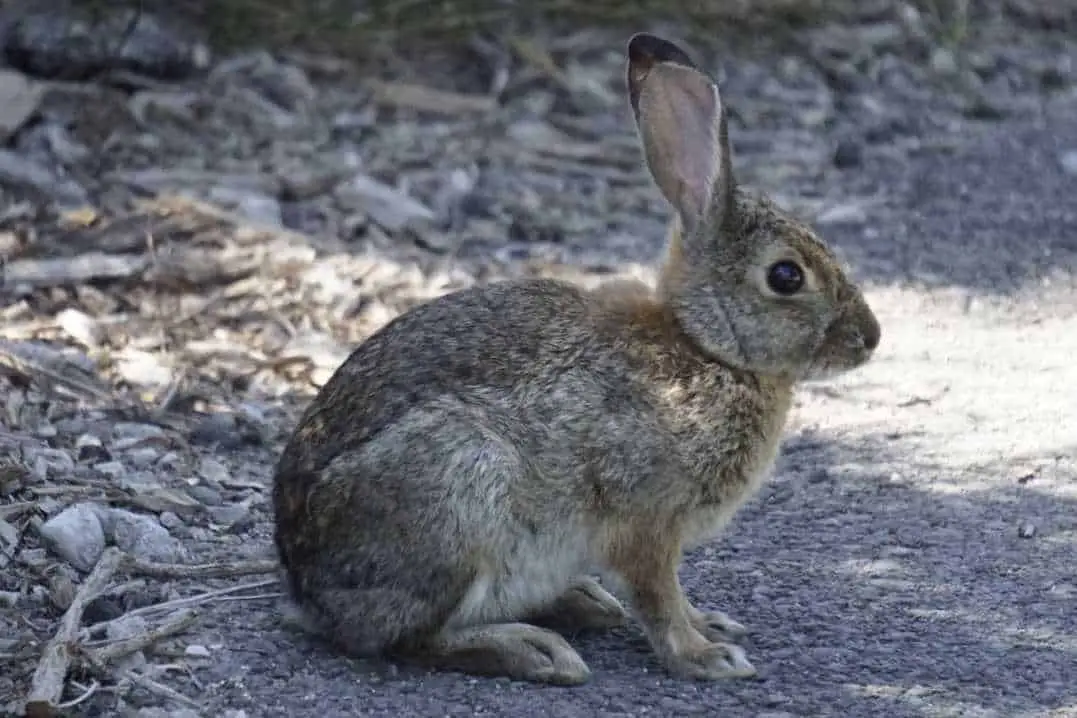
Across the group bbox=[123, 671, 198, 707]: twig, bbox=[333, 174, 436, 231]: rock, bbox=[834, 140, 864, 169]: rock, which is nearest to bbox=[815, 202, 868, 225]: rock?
bbox=[834, 140, 864, 169]: rock

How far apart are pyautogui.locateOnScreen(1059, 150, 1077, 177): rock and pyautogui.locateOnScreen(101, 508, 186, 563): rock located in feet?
20.5

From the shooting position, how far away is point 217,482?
6039mm

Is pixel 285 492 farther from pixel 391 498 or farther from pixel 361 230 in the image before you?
Answer: pixel 361 230

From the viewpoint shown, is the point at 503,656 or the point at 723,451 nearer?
the point at 503,656

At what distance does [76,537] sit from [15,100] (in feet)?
13.5

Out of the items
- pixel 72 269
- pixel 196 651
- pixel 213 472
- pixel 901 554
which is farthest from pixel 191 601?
pixel 72 269

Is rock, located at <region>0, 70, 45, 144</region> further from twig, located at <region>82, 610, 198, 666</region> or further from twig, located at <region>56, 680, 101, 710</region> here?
twig, located at <region>56, 680, 101, 710</region>

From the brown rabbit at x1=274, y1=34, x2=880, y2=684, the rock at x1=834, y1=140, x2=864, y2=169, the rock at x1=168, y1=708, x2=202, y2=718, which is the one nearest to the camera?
the rock at x1=168, y1=708, x2=202, y2=718

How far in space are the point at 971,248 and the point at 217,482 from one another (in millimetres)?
4496

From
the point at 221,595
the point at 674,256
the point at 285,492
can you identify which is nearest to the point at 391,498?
the point at 285,492

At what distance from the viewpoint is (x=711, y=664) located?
484 centimetres

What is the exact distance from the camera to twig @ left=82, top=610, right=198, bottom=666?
4.59m

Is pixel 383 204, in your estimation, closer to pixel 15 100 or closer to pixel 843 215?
pixel 15 100

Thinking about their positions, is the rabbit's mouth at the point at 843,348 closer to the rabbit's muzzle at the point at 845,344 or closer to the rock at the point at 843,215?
the rabbit's muzzle at the point at 845,344
